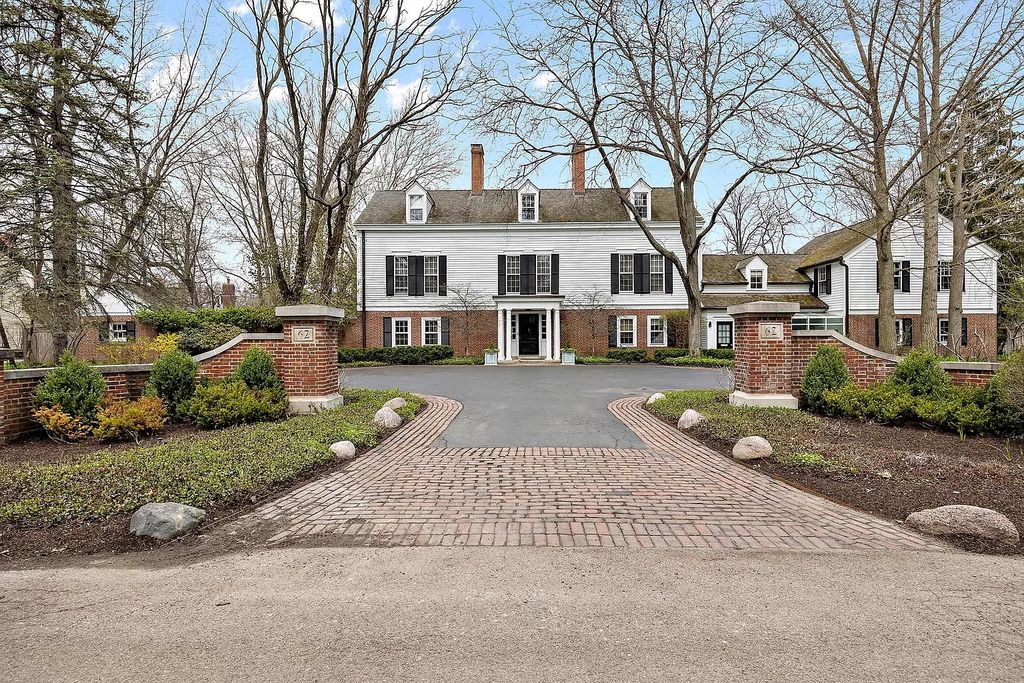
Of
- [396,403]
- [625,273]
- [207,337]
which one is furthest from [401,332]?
[396,403]

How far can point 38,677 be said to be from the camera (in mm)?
2318

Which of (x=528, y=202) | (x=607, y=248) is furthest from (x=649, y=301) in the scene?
(x=528, y=202)

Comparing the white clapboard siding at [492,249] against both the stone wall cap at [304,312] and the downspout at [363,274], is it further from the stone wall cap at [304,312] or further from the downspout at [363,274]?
the stone wall cap at [304,312]

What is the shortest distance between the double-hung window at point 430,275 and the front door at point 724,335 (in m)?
14.1

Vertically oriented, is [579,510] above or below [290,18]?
below

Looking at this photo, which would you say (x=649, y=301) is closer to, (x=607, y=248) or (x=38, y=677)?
(x=607, y=248)

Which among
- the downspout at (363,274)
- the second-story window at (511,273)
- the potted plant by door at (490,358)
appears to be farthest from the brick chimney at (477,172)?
the potted plant by door at (490,358)

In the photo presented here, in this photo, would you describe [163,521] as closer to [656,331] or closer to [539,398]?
[539,398]

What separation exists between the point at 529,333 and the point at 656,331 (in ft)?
20.0

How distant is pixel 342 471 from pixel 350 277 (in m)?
24.9

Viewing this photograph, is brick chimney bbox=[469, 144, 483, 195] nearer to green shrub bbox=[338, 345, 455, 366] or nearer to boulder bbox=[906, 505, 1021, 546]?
green shrub bbox=[338, 345, 455, 366]

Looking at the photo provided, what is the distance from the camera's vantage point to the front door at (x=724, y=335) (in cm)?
2628

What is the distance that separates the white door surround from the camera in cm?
2434

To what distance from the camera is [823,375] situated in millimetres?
8680
